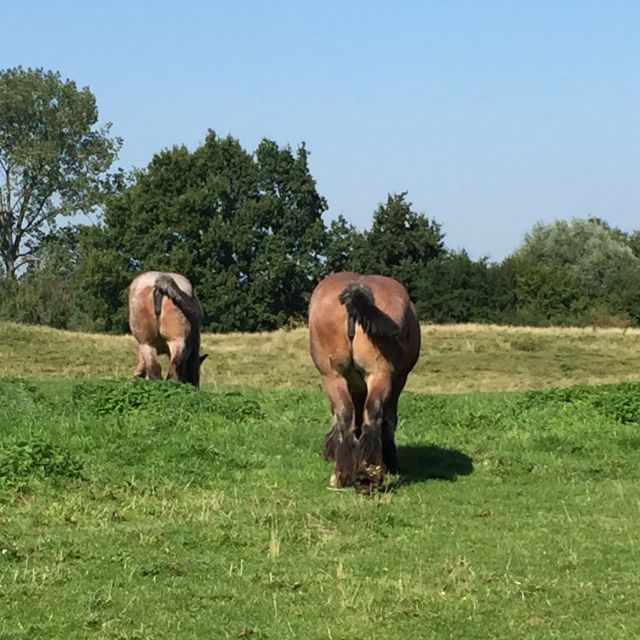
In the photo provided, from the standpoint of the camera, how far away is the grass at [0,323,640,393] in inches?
1049

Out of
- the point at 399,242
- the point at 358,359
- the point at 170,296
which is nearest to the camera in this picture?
the point at 358,359

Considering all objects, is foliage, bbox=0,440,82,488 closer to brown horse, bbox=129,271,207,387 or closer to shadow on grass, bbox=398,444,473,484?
shadow on grass, bbox=398,444,473,484

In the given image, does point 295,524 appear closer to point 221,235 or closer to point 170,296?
point 170,296

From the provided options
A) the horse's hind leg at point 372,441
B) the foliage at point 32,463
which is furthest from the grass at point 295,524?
the horse's hind leg at point 372,441

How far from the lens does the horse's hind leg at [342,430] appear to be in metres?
9.65

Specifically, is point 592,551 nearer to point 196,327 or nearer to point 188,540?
point 188,540

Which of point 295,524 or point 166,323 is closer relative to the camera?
point 295,524

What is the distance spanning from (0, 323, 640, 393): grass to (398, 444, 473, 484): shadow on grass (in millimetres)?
11737

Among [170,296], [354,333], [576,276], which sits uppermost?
[576,276]

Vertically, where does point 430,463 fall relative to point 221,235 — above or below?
below

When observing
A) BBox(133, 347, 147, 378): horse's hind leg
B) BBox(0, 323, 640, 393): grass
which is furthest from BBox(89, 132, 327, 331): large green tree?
BBox(133, 347, 147, 378): horse's hind leg

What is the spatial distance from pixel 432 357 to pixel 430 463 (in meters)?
20.7

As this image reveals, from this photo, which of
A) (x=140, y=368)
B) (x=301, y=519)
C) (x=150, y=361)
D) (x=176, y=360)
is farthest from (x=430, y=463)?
(x=140, y=368)

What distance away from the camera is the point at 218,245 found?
62375 mm
